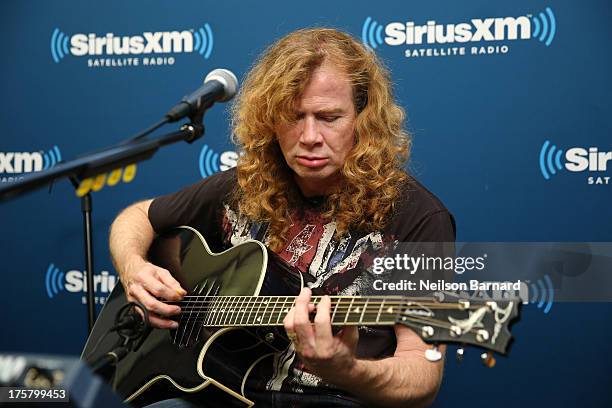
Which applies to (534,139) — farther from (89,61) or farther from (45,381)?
(45,381)

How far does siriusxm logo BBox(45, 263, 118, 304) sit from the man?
0.79m

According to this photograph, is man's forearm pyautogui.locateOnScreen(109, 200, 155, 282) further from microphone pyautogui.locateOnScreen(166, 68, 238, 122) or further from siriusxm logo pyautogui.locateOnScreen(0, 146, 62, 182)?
siriusxm logo pyautogui.locateOnScreen(0, 146, 62, 182)

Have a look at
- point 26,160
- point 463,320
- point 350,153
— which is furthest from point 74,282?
point 463,320

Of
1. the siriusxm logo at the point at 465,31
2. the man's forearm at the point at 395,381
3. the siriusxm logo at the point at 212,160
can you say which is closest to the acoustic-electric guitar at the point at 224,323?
the man's forearm at the point at 395,381

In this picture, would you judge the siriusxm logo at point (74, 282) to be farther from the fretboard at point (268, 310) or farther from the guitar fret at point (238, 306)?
the guitar fret at point (238, 306)

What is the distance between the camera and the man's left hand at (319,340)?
55.2 inches

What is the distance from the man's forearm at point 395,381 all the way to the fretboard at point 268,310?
3.8 inches

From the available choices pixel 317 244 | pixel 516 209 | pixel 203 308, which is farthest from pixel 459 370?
pixel 203 308

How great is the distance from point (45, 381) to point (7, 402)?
9cm

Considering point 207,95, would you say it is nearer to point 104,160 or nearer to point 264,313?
point 104,160

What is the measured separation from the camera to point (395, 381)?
4.99ft

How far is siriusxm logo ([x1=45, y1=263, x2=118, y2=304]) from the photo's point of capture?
281 centimetres

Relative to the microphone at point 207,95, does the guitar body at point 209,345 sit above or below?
below

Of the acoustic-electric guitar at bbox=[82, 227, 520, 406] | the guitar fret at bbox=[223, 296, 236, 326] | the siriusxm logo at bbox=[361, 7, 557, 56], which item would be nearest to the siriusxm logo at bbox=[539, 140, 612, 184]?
the siriusxm logo at bbox=[361, 7, 557, 56]
